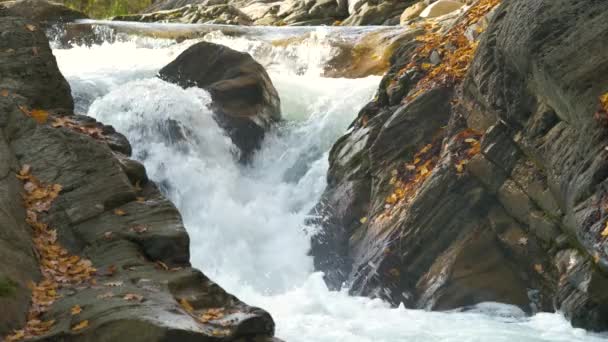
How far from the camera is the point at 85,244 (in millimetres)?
7047

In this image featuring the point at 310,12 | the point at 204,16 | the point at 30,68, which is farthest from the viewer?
the point at 204,16

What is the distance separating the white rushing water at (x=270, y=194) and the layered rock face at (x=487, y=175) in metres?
0.38

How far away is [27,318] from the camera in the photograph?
580cm

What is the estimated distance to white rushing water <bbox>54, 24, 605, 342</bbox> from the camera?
8.41m

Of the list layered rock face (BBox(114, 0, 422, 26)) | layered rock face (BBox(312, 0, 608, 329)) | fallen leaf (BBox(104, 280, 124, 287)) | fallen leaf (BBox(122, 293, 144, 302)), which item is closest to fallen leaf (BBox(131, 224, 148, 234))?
fallen leaf (BBox(104, 280, 124, 287))

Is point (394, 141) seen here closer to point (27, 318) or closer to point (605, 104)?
point (605, 104)

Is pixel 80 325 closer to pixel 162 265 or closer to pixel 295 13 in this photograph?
pixel 162 265

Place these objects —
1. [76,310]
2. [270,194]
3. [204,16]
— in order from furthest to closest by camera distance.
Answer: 1. [204,16]
2. [270,194]
3. [76,310]

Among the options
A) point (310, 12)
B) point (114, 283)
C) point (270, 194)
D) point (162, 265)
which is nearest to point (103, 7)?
point (310, 12)

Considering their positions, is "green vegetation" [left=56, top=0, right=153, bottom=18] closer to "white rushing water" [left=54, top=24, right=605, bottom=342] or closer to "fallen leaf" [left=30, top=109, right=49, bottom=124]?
"white rushing water" [left=54, top=24, right=605, bottom=342]

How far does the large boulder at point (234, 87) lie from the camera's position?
46.1ft

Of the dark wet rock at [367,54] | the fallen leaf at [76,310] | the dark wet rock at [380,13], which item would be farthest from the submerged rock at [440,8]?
the fallen leaf at [76,310]

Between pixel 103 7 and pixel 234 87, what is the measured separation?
35.7 metres

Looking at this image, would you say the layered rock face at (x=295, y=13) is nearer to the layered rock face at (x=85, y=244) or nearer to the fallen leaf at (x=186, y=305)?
the layered rock face at (x=85, y=244)
